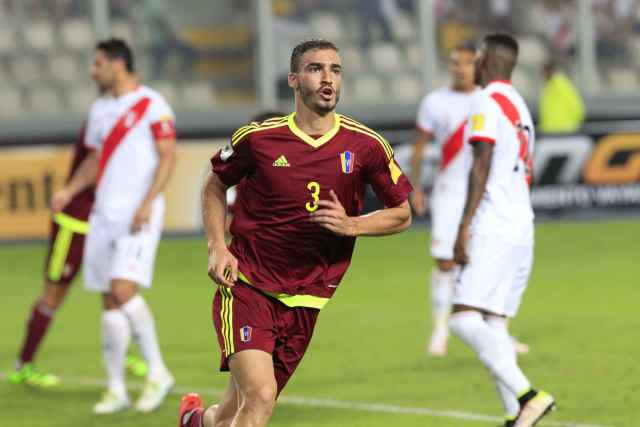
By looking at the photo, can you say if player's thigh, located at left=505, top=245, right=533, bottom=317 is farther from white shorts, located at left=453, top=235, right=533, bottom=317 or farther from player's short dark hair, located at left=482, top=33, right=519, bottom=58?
player's short dark hair, located at left=482, top=33, right=519, bottom=58

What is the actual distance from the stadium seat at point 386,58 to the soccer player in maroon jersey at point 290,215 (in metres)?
16.9

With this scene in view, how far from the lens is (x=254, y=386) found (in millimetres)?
6387

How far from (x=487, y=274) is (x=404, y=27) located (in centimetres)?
1592

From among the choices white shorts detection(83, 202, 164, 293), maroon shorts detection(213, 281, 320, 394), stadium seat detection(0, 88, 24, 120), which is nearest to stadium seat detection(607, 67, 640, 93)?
stadium seat detection(0, 88, 24, 120)

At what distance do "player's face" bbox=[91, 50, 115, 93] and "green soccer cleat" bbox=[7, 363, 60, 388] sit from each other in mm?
2197

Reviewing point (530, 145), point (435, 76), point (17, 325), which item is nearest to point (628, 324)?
point (530, 145)

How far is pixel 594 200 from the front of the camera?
19922 millimetres

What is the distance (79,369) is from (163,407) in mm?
1845

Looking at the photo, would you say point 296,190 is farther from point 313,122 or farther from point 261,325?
point 261,325

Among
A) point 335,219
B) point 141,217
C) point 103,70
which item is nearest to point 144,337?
point 141,217

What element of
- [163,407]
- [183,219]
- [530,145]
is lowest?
[183,219]

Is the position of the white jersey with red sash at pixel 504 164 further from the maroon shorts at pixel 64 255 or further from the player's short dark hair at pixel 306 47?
the maroon shorts at pixel 64 255

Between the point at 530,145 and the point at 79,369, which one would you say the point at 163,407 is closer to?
the point at 79,369

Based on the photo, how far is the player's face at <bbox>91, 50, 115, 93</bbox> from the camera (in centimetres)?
960
